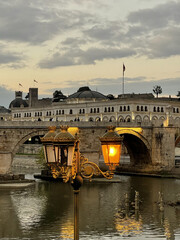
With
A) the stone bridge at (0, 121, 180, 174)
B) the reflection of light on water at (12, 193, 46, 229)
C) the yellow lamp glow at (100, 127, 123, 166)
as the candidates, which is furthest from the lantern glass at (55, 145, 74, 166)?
the stone bridge at (0, 121, 180, 174)

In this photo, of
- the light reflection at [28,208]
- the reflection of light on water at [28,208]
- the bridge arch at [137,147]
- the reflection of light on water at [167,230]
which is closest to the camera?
the reflection of light on water at [167,230]

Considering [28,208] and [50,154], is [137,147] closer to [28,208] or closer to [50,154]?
[28,208]

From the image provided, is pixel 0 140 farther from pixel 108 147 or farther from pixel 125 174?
pixel 108 147

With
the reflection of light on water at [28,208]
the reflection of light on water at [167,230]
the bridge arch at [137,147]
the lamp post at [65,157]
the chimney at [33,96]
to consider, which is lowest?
the reflection of light on water at [167,230]

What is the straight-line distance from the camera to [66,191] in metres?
42.6

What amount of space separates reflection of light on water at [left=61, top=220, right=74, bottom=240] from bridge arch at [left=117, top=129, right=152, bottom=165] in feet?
91.9

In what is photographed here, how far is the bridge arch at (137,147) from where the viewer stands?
2285 inches

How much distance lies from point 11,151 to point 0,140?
1698mm

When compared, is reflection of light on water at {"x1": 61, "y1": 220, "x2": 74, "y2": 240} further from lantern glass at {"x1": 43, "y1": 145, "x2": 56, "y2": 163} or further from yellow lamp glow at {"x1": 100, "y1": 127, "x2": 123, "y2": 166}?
→ lantern glass at {"x1": 43, "y1": 145, "x2": 56, "y2": 163}

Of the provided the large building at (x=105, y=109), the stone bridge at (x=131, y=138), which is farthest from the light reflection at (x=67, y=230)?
the large building at (x=105, y=109)

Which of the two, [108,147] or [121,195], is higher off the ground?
[108,147]

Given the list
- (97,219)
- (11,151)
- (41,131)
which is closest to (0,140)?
(11,151)

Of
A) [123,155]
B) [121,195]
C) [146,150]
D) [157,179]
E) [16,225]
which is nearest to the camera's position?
[16,225]

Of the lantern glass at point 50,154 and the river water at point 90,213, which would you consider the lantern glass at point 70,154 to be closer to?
the lantern glass at point 50,154
